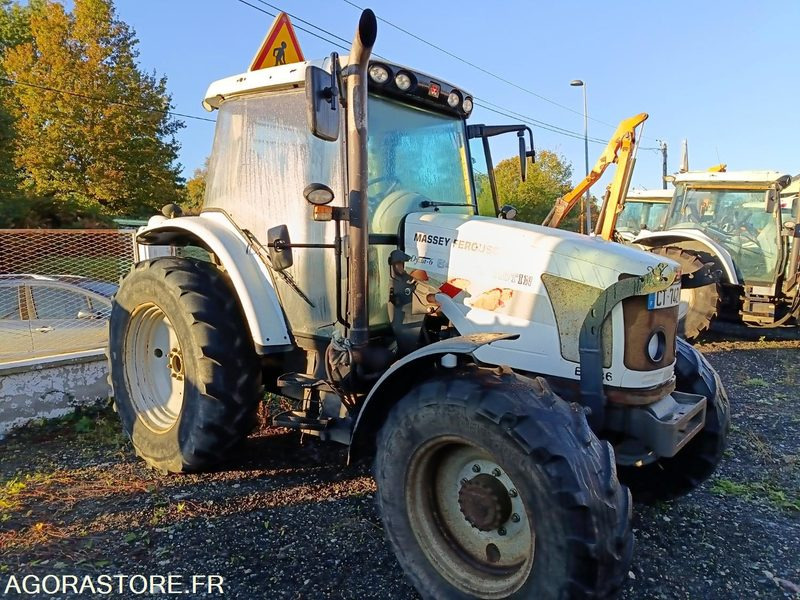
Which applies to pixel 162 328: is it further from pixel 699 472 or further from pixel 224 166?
pixel 699 472

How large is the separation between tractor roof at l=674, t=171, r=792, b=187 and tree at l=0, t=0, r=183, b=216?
2132cm

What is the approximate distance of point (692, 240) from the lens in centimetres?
848

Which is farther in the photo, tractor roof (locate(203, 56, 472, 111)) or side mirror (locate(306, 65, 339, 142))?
tractor roof (locate(203, 56, 472, 111))

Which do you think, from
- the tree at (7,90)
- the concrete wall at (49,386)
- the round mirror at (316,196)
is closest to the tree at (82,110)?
the tree at (7,90)

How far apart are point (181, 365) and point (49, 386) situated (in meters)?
1.33

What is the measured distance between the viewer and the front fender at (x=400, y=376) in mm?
2471

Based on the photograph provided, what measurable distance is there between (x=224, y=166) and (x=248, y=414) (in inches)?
63.4

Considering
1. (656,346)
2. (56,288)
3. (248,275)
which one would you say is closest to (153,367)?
(248,275)

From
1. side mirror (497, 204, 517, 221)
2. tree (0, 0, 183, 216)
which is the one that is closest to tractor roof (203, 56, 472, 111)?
side mirror (497, 204, 517, 221)

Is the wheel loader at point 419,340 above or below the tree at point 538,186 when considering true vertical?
below

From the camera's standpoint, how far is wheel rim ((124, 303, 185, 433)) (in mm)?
3877

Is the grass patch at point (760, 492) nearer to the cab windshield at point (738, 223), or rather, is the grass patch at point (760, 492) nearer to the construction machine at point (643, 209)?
the cab windshield at point (738, 223)

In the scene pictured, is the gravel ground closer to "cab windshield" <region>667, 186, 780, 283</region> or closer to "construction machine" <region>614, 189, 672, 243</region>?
"cab windshield" <region>667, 186, 780, 283</region>

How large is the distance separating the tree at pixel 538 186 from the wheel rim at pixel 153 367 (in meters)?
16.7
